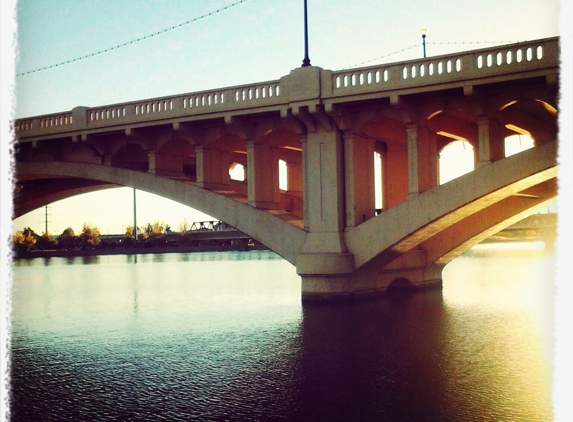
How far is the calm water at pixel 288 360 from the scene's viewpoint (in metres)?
17.6

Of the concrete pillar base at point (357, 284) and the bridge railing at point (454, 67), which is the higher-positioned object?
the bridge railing at point (454, 67)

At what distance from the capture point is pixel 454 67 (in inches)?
1188

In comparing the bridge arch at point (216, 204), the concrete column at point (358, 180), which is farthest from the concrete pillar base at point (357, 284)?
the concrete column at point (358, 180)

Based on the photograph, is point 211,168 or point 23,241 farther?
point 23,241

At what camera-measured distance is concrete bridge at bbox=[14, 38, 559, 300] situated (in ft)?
98.4

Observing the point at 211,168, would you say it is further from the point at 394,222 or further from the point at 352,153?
the point at 394,222

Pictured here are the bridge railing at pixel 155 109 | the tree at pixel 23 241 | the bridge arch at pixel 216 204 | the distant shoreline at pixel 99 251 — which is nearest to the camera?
the bridge railing at pixel 155 109

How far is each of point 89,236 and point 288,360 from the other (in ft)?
456

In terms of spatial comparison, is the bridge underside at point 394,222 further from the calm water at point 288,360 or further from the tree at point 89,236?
the tree at point 89,236

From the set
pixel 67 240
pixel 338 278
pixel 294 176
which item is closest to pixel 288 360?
pixel 338 278

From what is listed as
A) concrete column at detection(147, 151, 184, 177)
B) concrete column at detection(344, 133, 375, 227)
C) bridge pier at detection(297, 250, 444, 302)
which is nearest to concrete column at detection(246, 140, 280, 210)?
bridge pier at detection(297, 250, 444, 302)

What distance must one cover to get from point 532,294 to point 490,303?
5.33 meters

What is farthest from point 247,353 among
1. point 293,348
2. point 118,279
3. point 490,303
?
point 118,279

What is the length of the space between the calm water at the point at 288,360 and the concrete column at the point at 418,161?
5.59 m
